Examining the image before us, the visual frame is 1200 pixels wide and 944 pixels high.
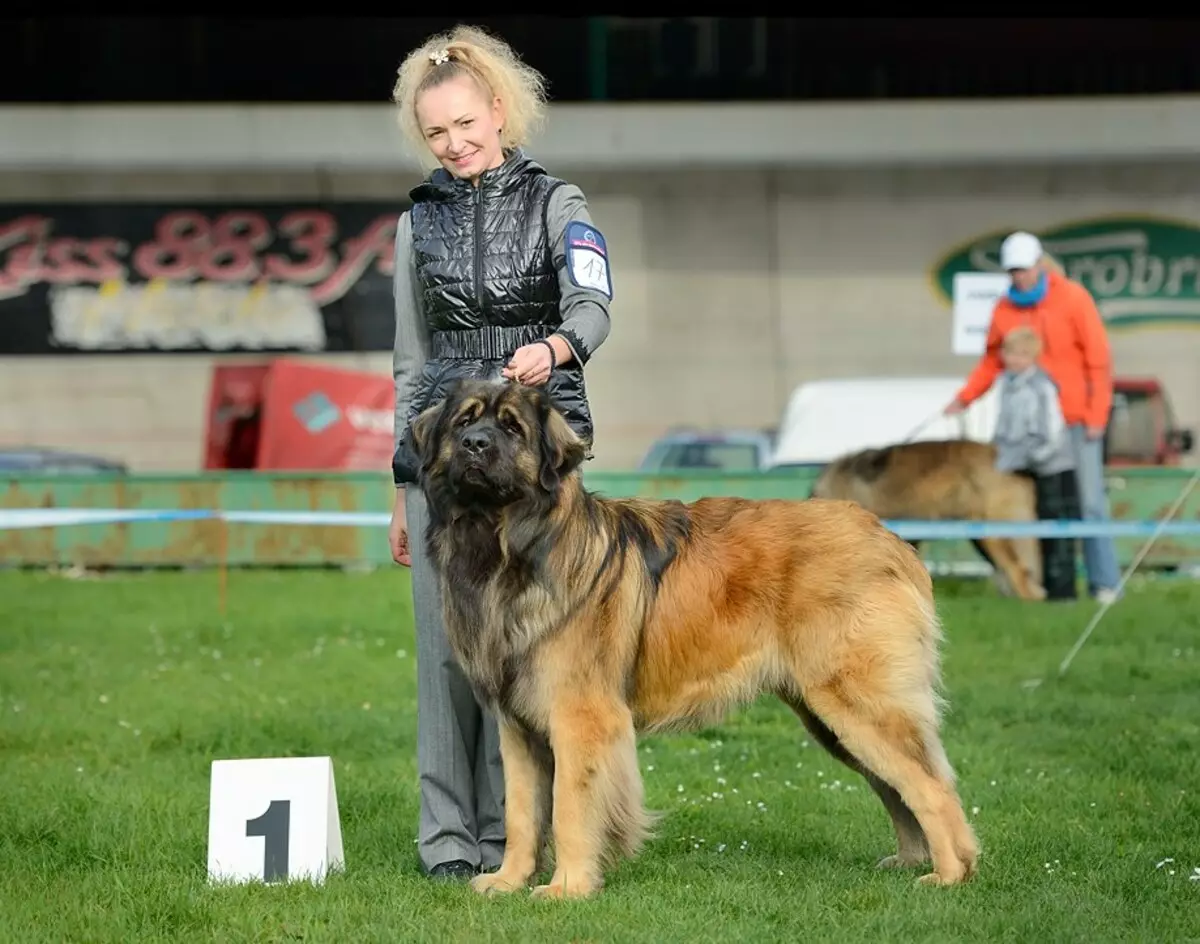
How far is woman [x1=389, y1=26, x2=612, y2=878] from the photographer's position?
5152 mm

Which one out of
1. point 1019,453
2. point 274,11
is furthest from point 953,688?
point 274,11

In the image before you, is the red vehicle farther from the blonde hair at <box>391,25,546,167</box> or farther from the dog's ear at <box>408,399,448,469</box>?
the dog's ear at <box>408,399,448,469</box>

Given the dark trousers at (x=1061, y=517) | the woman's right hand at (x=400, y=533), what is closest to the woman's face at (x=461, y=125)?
the woman's right hand at (x=400, y=533)

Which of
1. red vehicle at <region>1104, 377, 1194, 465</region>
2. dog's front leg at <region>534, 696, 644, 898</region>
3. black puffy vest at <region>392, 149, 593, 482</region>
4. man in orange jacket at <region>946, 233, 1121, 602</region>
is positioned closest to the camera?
dog's front leg at <region>534, 696, 644, 898</region>

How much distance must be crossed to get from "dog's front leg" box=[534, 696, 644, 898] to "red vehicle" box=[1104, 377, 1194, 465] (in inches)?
503

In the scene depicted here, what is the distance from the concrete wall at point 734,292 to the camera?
80.0 ft

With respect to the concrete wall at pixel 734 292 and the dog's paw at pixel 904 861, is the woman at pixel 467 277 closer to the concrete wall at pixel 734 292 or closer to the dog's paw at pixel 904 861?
the dog's paw at pixel 904 861

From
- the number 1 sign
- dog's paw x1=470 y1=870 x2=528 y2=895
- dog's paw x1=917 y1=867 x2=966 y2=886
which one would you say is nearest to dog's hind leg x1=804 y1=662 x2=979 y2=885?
dog's paw x1=917 y1=867 x2=966 y2=886

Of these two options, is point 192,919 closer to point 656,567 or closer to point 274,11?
point 656,567

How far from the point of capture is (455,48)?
5230mm

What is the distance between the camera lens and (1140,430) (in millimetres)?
17375

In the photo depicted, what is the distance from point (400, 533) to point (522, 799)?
3.14ft

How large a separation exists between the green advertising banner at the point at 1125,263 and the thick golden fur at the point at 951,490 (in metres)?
11.8

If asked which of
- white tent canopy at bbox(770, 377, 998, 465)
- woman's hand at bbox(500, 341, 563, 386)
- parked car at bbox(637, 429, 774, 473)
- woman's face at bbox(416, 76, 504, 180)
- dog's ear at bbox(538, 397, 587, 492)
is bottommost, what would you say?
parked car at bbox(637, 429, 774, 473)
